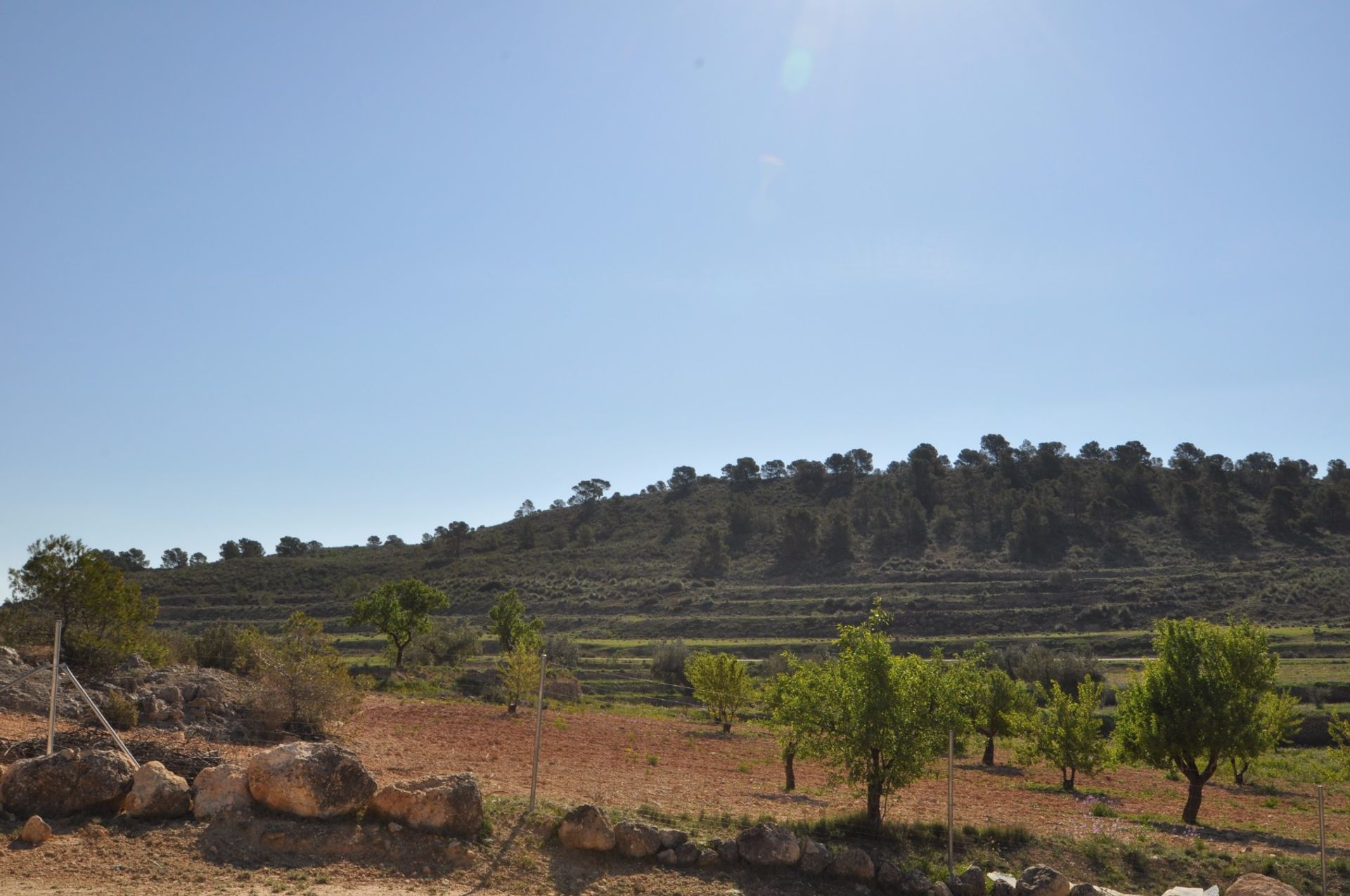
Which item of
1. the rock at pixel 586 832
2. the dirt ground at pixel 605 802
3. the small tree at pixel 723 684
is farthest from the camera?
the small tree at pixel 723 684

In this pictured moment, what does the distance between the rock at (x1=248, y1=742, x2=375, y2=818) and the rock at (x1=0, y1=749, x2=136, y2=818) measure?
71.7 inches

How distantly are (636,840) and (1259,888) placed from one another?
977cm

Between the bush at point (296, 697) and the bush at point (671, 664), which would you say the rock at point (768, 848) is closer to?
the bush at point (296, 697)

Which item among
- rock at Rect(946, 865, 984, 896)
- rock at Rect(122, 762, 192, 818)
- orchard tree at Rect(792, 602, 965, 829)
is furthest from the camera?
orchard tree at Rect(792, 602, 965, 829)

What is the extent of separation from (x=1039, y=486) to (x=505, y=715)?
3655 inches

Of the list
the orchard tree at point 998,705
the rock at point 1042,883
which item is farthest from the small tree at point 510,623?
the rock at point 1042,883

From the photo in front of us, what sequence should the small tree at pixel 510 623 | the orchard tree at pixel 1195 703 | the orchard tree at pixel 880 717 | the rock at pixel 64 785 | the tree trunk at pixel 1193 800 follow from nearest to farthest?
1. the rock at pixel 64 785
2. the orchard tree at pixel 880 717
3. the orchard tree at pixel 1195 703
4. the tree trunk at pixel 1193 800
5. the small tree at pixel 510 623

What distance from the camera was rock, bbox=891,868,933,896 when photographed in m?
13.6

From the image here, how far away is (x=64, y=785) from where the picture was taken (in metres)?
12.2

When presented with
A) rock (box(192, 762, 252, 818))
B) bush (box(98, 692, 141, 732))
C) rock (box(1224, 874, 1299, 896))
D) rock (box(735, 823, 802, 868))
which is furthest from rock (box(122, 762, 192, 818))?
rock (box(1224, 874, 1299, 896))

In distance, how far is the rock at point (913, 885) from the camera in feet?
44.7

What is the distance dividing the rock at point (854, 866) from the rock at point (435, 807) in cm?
578

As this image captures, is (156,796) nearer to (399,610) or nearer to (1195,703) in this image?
(1195,703)

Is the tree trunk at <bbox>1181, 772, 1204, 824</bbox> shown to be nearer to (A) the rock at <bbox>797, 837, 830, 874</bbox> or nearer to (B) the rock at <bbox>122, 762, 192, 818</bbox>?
(A) the rock at <bbox>797, 837, 830, 874</bbox>
